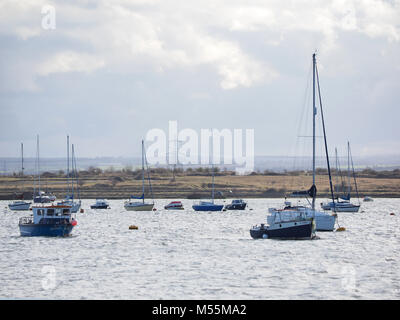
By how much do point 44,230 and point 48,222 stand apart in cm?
88

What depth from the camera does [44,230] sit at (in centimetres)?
7675

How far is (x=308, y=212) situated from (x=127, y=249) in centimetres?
1893

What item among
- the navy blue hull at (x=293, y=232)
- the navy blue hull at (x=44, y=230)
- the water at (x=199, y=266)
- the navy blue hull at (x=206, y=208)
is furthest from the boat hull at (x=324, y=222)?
the navy blue hull at (x=206, y=208)

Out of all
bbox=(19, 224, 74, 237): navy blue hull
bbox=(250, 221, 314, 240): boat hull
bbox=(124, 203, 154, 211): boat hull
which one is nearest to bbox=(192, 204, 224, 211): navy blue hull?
bbox=(124, 203, 154, 211): boat hull

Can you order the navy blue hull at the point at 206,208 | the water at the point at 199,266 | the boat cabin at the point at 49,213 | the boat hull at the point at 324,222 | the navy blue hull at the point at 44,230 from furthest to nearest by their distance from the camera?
the navy blue hull at the point at 206,208 → the boat hull at the point at 324,222 → the boat cabin at the point at 49,213 → the navy blue hull at the point at 44,230 → the water at the point at 199,266

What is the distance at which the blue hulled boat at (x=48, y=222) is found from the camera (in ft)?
252

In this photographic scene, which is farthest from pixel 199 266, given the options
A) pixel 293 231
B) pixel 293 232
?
pixel 293 232

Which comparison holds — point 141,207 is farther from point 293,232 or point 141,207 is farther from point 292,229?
point 292,229

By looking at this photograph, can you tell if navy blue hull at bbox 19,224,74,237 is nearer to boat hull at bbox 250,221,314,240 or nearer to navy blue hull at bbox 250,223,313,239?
navy blue hull at bbox 250,223,313,239

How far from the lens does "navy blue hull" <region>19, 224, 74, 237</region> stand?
251 feet

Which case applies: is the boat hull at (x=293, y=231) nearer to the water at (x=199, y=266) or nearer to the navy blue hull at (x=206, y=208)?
the water at (x=199, y=266)

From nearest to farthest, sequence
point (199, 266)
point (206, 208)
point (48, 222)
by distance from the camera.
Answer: point (199, 266) → point (48, 222) → point (206, 208)

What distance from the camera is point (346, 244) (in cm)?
7306
